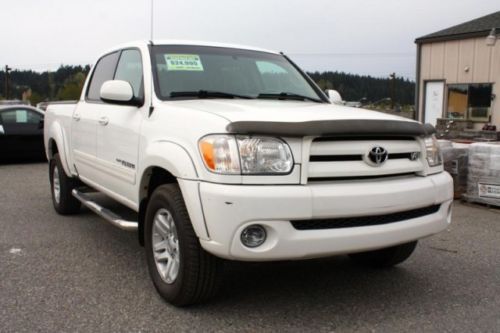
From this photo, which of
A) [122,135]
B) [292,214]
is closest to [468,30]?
[122,135]

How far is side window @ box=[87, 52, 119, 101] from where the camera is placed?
5211mm

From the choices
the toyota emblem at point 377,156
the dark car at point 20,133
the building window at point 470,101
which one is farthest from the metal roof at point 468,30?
the toyota emblem at point 377,156

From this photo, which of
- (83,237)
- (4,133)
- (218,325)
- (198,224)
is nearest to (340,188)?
(198,224)


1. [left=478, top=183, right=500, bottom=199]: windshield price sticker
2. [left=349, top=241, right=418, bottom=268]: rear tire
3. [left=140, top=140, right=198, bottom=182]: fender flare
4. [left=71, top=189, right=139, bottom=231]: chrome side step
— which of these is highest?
[left=140, top=140, right=198, bottom=182]: fender flare

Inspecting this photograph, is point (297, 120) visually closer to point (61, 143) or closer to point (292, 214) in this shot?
point (292, 214)

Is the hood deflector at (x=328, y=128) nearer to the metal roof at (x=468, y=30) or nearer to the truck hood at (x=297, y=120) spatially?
the truck hood at (x=297, y=120)

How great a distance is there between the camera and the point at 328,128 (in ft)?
10.1

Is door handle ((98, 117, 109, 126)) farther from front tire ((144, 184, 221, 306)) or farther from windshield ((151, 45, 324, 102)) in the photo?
front tire ((144, 184, 221, 306))

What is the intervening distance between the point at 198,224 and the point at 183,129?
25.7 inches

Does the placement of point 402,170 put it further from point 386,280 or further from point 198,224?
point 198,224

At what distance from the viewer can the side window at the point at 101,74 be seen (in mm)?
5211

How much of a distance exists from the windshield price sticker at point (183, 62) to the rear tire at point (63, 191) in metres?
2.50

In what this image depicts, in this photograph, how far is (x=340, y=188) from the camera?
3.09 meters

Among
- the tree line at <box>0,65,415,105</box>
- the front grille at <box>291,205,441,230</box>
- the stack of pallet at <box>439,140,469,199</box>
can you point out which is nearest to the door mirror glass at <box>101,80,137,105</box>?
the front grille at <box>291,205,441,230</box>
